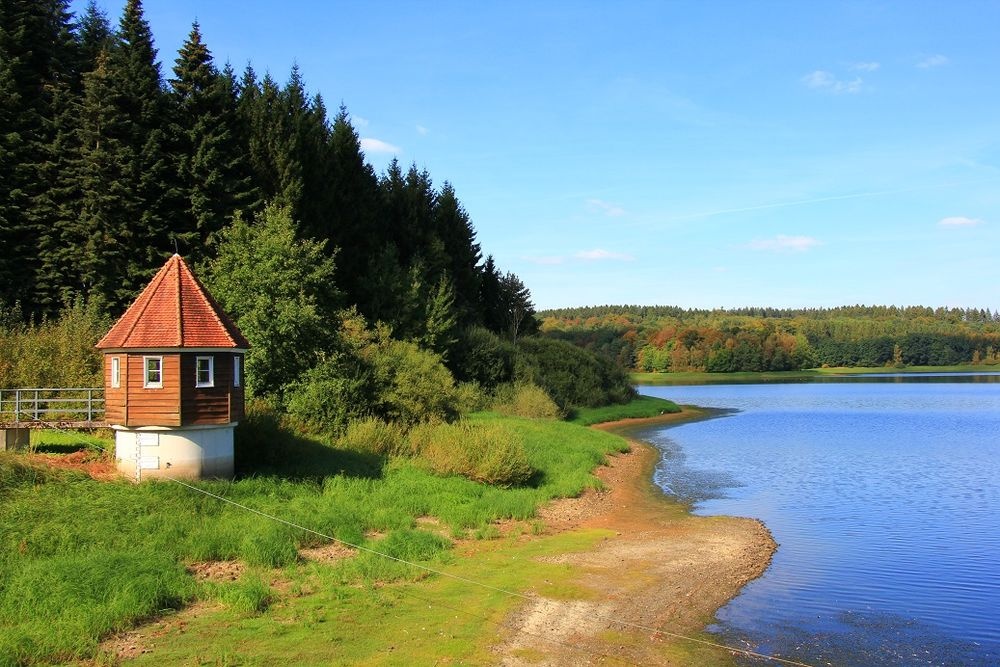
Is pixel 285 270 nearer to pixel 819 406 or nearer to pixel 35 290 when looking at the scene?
pixel 35 290

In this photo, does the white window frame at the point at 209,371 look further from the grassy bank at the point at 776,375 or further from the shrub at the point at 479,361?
the grassy bank at the point at 776,375

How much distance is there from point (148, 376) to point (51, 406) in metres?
8.89

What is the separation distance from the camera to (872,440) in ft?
171

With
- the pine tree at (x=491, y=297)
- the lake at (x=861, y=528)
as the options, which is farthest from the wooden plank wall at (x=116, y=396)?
the pine tree at (x=491, y=297)

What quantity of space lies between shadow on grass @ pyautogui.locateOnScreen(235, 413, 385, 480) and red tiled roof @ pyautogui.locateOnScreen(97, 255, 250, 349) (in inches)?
152

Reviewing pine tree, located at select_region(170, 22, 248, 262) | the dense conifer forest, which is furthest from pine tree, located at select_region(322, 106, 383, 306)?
pine tree, located at select_region(170, 22, 248, 262)

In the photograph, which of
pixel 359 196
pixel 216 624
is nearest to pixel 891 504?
pixel 216 624

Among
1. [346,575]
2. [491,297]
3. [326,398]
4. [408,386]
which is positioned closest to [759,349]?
[491,297]

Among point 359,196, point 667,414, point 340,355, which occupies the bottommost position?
point 667,414

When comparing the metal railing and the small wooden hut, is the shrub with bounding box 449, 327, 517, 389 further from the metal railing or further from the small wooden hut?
the small wooden hut

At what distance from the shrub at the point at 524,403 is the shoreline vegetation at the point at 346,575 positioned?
26415mm

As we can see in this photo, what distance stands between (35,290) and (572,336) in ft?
492

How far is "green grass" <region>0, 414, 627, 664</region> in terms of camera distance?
14.8 metres

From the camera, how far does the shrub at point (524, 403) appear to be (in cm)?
5509
